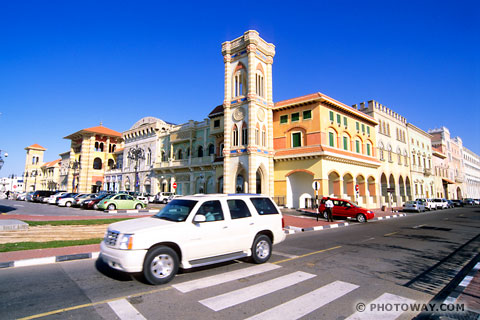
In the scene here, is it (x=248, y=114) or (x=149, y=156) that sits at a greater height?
(x=248, y=114)

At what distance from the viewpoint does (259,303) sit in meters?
4.29

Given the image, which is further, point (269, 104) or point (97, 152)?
point (97, 152)

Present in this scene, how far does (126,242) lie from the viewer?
500cm

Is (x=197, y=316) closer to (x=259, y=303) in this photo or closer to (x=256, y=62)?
(x=259, y=303)

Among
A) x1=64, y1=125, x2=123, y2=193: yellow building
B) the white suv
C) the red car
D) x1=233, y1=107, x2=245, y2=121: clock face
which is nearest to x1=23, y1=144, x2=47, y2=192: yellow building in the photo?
x1=64, y1=125, x2=123, y2=193: yellow building

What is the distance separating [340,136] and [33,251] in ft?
92.9

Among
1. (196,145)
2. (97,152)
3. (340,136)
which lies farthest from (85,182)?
(340,136)

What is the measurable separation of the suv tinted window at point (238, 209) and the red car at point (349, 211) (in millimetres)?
14859

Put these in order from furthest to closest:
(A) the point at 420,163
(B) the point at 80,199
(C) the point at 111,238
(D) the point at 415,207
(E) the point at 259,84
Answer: (A) the point at 420,163, (D) the point at 415,207, (E) the point at 259,84, (B) the point at 80,199, (C) the point at 111,238

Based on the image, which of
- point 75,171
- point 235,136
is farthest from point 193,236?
point 75,171

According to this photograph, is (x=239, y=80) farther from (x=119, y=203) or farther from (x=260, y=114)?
(x=119, y=203)

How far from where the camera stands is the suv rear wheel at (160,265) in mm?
5051

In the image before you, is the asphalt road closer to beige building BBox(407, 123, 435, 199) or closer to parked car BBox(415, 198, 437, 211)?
parked car BBox(415, 198, 437, 211)

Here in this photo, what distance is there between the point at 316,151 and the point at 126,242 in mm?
23508
